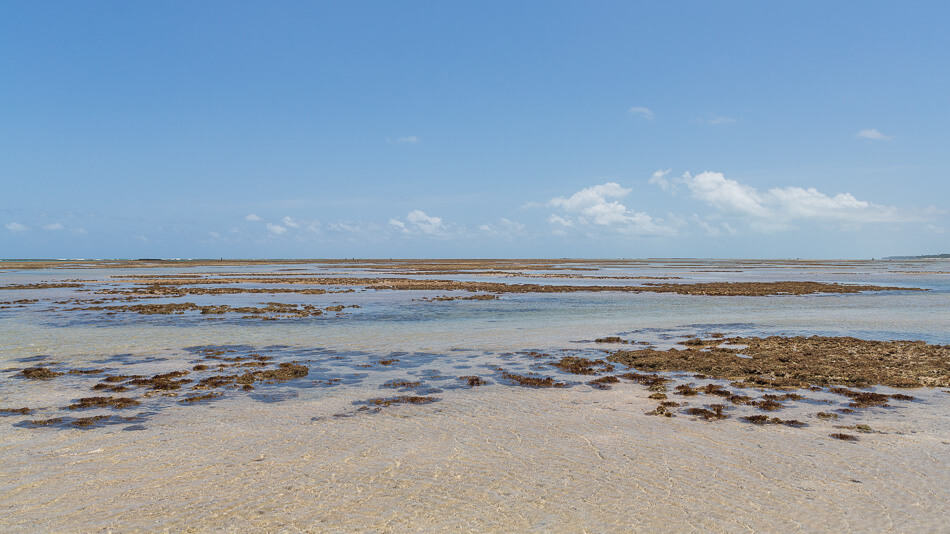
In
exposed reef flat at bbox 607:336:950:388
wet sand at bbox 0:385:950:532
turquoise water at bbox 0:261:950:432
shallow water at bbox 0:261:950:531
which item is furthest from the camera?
turquoise water at bbox 0:261:950:432

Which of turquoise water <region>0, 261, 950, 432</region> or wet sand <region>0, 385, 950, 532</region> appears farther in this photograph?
turquoise water <region>0, 261, 950, 432</region>

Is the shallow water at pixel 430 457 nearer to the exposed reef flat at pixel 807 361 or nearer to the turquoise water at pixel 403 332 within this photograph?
the turquoise water at pixel 403 332

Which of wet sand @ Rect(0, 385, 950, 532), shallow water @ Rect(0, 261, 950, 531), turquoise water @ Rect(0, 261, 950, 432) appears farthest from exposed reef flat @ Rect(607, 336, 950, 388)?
wet sand @ Rect(0, 385, 950, 532)

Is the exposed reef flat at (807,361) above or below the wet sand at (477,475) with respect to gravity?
above

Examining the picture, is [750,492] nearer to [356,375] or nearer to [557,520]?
[557,520]

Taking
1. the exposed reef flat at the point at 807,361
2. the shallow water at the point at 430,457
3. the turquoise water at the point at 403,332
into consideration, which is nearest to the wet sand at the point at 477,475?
the shallow water at the point at 430,457

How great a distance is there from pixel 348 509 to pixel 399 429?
10.5 ft

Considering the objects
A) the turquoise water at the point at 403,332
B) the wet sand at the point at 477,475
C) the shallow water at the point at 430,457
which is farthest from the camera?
the turquoise water at the point at 403,332

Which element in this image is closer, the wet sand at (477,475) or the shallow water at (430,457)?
the wet sand at (477,475)

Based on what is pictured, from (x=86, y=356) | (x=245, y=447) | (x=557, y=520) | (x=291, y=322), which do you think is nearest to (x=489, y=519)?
(x=557, y=520)

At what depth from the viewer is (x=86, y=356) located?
17047 mm

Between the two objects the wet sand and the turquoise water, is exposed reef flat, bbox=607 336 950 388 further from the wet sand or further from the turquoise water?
the wet sand

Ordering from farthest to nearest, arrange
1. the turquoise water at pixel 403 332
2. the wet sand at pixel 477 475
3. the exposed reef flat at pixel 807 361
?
the turquoise water at pixel 403 332 < the exposed reef flat at pixel 807 361 < the wet sand at pixel 477 475

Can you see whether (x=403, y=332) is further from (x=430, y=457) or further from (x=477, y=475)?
(x=477, y=475)
